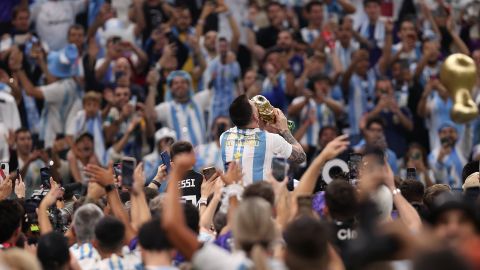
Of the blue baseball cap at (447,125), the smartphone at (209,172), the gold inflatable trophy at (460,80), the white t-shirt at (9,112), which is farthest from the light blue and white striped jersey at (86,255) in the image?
the blue baseball cap at (447,125)

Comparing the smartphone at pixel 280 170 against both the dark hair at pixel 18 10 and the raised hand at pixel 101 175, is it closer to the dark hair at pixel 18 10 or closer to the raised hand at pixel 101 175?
the raised hand at pixel 101 175

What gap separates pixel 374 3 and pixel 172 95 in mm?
3736

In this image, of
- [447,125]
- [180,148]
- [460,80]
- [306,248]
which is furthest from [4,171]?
[447,125]

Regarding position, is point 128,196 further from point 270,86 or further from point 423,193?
point 270,86

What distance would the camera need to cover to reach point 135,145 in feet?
60.2

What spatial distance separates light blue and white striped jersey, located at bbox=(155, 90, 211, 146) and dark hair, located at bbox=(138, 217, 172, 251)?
32.5 ft

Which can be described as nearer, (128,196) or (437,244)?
(437,244)

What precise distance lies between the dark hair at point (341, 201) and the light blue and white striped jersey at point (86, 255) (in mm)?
1615

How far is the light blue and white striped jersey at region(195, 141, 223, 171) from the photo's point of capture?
1736 cm

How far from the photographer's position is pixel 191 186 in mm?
12430

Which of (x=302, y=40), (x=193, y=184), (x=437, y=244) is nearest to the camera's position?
(x=437, y=244)

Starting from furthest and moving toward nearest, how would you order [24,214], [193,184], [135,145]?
[135,145] < [193,184] < [24,214]

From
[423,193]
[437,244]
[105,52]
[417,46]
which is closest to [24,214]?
[423,193]

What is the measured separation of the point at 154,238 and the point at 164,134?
9.53 meters
